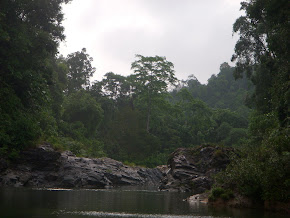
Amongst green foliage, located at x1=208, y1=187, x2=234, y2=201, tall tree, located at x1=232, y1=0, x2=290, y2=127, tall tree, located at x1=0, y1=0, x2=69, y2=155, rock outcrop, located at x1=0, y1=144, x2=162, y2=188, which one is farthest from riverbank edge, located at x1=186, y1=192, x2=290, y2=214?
tall tree, located at x1=0, y1=0, x2=69, y2=155

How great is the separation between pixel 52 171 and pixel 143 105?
4576 cm

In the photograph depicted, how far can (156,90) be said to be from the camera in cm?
8212

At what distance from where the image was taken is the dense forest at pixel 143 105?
2550 cm

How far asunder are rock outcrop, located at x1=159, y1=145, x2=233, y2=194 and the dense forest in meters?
2.65

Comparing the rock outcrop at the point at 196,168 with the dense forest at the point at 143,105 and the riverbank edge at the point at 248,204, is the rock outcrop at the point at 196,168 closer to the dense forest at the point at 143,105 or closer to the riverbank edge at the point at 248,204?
the dense forest at the point at 143,105

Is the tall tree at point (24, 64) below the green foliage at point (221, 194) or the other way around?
the other way around

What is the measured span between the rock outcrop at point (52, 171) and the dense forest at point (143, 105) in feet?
4.32

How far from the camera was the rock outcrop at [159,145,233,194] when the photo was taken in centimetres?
3941

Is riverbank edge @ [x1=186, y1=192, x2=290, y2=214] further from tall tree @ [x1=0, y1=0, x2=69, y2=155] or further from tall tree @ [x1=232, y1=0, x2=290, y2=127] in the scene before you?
tall tree @ [x1=0, y1=0, x2=69, y2=155]

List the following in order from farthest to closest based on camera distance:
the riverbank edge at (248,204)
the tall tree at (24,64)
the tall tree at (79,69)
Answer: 1. the tall tree at (79,69)
2. the tall tree at (24,64)
3. the riverbank edge at (248,204)

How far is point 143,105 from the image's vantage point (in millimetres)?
83062

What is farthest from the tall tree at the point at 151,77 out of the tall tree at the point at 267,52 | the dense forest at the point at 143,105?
the tall tree at the point at 267,52

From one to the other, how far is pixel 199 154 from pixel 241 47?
50.7ft

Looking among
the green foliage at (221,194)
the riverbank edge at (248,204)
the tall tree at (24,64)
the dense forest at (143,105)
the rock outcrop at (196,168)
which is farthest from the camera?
the rock outcrop at (196,168)
